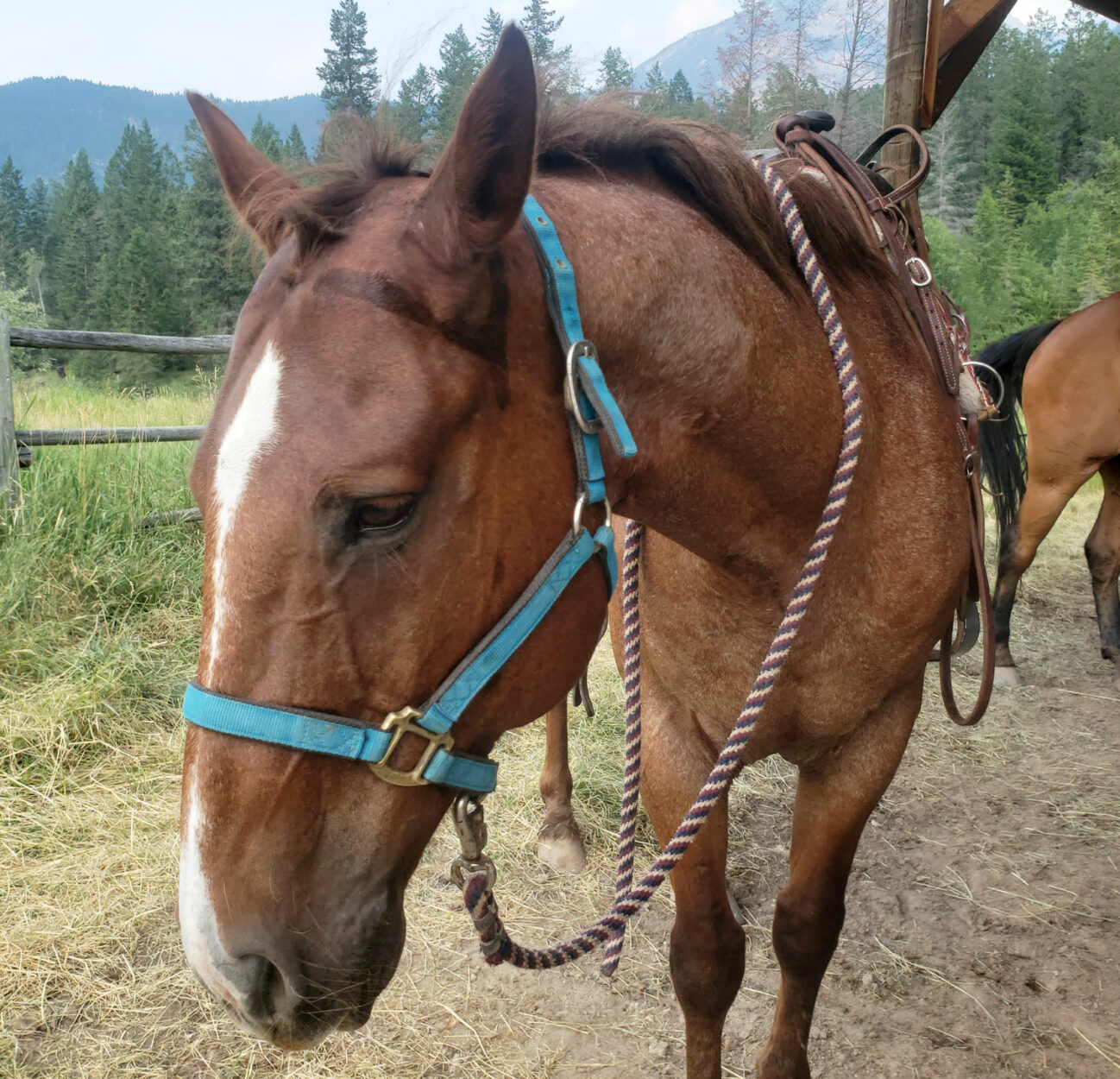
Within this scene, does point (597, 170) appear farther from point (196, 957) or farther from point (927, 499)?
point (196, 957)

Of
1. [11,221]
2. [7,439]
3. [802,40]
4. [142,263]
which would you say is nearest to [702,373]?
[7,439]

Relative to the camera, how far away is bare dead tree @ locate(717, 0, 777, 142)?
51.7 ft

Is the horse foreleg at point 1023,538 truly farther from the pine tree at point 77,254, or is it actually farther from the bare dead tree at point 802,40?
the pine tree at point 77,254

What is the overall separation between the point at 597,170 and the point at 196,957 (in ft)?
4.16

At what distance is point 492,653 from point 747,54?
66.2ft

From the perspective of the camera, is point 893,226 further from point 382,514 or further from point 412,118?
point 382,514

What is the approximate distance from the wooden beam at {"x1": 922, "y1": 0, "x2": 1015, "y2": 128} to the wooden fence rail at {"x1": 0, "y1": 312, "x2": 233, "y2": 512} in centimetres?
371

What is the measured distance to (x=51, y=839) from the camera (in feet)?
9.44

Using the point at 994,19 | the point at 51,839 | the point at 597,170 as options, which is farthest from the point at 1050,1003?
the point at 994,19

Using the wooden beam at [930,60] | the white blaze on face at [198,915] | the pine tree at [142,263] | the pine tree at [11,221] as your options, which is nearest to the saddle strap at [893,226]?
the white blaze on face at [198,915]

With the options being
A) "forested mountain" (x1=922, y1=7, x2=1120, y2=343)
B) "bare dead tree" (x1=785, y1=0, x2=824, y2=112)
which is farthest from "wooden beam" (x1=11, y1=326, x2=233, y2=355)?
"bare dead tree" (x1=785, y1=0, x2=824, y2=112)

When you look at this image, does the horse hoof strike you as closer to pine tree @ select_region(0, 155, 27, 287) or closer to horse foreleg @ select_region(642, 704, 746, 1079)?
horse foreleg @ select_region(642, 704, 746, 1079)

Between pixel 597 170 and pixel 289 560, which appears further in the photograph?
pixel 597 170

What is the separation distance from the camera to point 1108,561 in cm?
485
